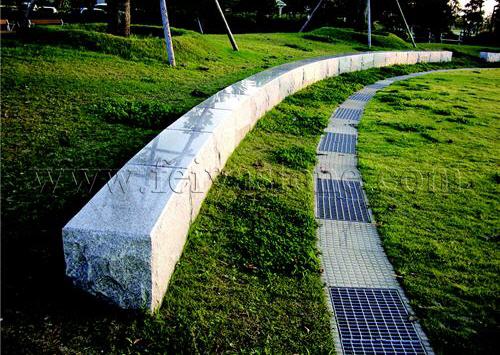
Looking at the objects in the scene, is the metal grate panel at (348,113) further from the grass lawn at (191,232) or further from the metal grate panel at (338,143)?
the metal grate panel at (338,143)

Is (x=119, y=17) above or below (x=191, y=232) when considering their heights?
above

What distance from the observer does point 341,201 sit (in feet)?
18.8

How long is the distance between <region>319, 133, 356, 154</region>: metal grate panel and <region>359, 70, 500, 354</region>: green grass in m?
0.22

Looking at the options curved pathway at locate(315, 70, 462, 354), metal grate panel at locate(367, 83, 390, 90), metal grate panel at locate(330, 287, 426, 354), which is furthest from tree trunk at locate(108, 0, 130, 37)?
metal grate panel at locate(330, 287, 426, 354)

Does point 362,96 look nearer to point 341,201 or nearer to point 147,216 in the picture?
point 341,201

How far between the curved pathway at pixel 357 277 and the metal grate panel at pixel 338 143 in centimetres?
78

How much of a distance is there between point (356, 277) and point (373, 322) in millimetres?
614

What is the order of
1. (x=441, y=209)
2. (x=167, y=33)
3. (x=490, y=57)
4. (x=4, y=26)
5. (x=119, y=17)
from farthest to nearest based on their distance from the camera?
1. (x=490, y=57)
2. (x=4, y=26)
3. (x=119, y=17)
4. (x=167, y=33)
5. (x=441, y=209)

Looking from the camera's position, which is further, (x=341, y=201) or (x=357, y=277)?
(x=341, y=201)

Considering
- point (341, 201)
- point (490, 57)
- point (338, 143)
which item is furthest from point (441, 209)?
point (490, 57)

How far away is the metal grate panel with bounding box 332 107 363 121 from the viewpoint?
398 inches

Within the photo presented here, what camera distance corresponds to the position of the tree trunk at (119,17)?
1137 centimetres

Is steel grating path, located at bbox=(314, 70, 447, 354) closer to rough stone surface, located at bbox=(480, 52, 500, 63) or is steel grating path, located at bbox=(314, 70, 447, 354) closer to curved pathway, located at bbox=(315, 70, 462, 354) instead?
curved pathway, located at bbox=(315, 70, 462, 354)

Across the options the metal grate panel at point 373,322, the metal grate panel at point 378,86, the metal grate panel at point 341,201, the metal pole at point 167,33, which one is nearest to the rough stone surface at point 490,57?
the metal grate panel at point 378,86
